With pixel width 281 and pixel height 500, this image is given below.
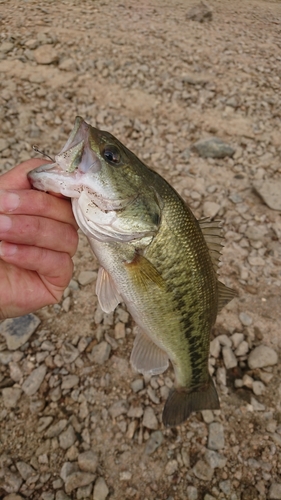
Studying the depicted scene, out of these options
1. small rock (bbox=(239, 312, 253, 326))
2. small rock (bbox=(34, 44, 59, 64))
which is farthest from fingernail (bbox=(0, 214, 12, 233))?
small rock (bbox=(34, 44, 59, 64))

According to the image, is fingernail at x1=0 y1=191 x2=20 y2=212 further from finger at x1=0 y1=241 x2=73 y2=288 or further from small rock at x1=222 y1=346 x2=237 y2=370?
small rock at x1=222 y1=346 x2=237 y2=370

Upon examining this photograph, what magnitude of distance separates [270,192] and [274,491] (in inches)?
121

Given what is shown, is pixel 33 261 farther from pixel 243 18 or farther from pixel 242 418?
pixel 243 18

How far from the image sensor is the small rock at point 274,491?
2.60 meters

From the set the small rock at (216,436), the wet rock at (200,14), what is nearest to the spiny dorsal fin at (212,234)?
the small rock at (216,436)

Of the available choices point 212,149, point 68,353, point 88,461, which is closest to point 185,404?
point 88,461

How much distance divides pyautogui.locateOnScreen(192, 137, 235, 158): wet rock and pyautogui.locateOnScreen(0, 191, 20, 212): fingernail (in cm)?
371

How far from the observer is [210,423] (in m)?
2.89

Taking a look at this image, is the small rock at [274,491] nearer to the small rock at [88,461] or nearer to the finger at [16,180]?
the small rock at [88,461]

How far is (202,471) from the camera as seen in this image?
8.84 feet

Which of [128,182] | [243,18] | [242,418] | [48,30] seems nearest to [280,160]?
[242,418]

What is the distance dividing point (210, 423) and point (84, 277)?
1.62 m

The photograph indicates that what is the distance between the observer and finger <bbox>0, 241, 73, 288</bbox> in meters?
1.89

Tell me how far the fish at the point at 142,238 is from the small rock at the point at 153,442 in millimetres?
784
